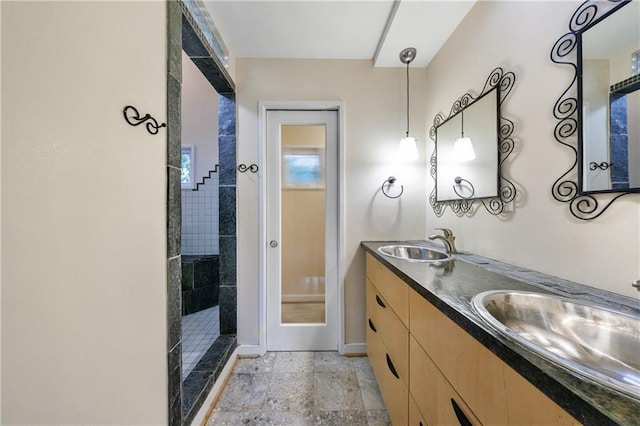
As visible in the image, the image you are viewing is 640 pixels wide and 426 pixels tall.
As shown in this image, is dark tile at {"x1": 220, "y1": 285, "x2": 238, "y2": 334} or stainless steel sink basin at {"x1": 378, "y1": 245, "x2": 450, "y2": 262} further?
dark tile at {"x1": 220, "y1": 285, "x2": 238, "y2": 334}

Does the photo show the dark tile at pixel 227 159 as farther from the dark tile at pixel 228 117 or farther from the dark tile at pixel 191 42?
the dark tile at pixel 191 42

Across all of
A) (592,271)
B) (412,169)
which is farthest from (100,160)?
(412,169)

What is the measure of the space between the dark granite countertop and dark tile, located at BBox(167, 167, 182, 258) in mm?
1037

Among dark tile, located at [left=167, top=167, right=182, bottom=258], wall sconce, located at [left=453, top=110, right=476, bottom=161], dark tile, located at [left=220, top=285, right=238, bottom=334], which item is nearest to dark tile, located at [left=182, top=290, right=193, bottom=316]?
A: dark tile, located at [left=220, top=285, right=238, bottom=334]

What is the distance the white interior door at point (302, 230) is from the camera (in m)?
1.99

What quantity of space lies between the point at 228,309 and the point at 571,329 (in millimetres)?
2000

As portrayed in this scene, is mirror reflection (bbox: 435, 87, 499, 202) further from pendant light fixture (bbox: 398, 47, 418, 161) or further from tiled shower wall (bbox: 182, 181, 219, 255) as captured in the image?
tiled shower wall (bbox: 182, 181, 219, 255)

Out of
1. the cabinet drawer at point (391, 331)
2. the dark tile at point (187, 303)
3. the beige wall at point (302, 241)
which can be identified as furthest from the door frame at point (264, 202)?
the dark tile at point (187, 303)

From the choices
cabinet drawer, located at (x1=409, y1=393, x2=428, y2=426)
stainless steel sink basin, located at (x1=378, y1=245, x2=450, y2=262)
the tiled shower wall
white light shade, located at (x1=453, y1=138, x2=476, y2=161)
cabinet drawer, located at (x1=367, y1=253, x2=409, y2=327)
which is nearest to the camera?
cabinet drawer, located at (x1=409, y1=393, x2=428, y2=426)

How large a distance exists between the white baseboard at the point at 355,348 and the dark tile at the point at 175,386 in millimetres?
1270

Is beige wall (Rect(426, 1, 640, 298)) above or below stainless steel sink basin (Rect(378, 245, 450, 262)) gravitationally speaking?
above

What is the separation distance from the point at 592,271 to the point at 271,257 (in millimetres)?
1844

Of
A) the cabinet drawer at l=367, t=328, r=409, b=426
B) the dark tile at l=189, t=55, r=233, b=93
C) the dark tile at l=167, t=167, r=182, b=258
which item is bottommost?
the cabinet drawer at l=367, t=328, r=409, b=426

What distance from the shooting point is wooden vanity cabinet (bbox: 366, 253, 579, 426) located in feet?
1.59
